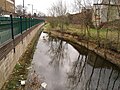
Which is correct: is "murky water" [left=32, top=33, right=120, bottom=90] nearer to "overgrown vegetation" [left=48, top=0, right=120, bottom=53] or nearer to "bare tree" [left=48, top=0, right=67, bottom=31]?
"overgrown vegetation" [left=48, top=0, right=120, bottom=53]

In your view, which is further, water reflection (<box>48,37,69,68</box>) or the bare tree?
the bare tree

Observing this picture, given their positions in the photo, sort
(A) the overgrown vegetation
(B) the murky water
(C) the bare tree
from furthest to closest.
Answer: (C) the bare tree, (A) the overgrown vegetation, (B) the murky water

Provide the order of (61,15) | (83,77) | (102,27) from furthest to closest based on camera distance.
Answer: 1. (61,15)
2. (102,27)
3. (83,77)

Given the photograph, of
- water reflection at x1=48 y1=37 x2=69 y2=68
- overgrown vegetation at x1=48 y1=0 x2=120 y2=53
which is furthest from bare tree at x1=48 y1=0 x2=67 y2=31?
water reflection at x1=48 y1=37 x2=69 y2=68

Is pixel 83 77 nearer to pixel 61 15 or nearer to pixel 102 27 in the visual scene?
pixel 102 27

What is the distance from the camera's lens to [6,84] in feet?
24.4

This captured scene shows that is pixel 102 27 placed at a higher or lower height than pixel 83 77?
higher

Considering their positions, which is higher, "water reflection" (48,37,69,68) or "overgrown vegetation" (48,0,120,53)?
"overgrown vegetation" (48,0,120,53)

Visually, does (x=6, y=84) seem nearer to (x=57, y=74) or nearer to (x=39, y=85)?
(x=39, y=85)

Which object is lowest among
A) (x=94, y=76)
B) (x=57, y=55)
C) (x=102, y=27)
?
(x=94, y=76)

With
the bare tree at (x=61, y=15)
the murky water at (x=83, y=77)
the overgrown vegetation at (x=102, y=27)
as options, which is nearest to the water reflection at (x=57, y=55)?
the murky water at (x=83, y=77)

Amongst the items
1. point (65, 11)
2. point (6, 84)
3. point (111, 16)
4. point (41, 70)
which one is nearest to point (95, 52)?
point (111, 16)

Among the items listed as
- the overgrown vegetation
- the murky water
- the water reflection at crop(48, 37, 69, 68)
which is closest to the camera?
the murky water

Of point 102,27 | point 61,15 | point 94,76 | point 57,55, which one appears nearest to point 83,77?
point 94,76
